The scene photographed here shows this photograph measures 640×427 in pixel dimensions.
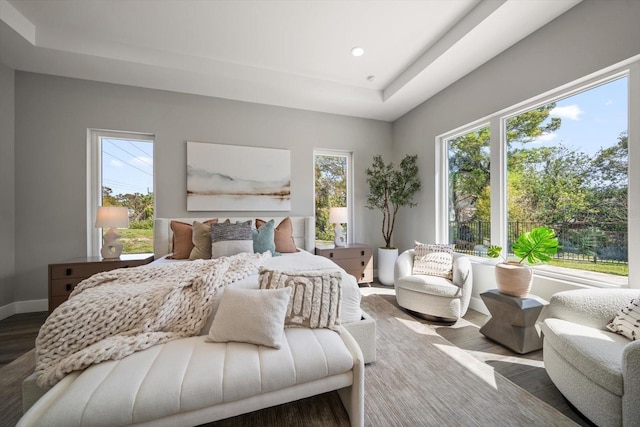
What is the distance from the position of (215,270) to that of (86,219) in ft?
8.45

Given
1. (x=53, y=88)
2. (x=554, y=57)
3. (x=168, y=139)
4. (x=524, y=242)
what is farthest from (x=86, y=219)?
(x=554, y=57)

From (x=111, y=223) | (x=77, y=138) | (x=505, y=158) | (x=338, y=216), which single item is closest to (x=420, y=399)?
(x=338, y=216)

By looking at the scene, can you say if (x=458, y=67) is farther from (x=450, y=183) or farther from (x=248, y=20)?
(x=248, y=20)

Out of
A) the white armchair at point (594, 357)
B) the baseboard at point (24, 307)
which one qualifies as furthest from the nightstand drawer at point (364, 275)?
the baseboard at point (24, 307)

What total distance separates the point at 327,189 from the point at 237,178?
1459 mm

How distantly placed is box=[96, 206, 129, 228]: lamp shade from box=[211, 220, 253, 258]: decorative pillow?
1.02 m

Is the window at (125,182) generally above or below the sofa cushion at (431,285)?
above

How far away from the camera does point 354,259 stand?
3648 millimetres

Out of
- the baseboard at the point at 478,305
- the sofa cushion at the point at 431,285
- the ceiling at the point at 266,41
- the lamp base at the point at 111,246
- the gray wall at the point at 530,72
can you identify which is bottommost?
the baseboard at the point at 478,305

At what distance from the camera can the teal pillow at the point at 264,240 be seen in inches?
113

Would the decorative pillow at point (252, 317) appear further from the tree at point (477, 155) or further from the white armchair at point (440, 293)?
the tree at point (477, 155)

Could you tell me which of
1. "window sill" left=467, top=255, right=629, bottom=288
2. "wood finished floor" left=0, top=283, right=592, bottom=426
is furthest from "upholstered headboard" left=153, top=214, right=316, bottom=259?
"window sill" left=467, top=255, right=629, bottom=288

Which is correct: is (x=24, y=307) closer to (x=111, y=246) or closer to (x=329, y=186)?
(x=111, y=246)

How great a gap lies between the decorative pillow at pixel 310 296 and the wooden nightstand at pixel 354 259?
188 centimetres
